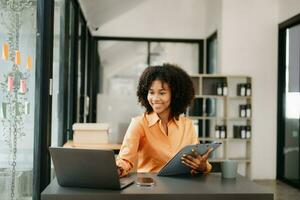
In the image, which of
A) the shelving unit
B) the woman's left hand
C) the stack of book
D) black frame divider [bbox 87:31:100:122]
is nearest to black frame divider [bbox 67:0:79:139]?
the stack of book

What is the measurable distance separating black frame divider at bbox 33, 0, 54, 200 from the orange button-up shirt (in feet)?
3.41

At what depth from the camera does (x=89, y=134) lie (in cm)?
393

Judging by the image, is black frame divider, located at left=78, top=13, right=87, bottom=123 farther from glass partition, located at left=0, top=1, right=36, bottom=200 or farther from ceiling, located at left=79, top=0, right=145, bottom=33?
glass partition, located at left=0, top=1, right=36, bottom=200

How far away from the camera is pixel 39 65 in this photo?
3000mm

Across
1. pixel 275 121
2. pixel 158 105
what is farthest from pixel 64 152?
pixel 275 121

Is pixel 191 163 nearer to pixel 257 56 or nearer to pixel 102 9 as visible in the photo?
pixel 257 56

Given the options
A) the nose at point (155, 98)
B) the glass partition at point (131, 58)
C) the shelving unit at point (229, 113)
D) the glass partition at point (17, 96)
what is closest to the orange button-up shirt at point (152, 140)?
the nose at point (155, 98)

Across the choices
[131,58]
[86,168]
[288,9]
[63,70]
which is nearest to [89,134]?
[63,70]

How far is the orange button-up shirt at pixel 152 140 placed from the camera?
2.15 metres

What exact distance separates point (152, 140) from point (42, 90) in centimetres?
115

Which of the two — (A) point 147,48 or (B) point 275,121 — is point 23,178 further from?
(A) point 147,48

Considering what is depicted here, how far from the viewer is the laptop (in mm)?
1526

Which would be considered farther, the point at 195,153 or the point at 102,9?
the point at 102,9

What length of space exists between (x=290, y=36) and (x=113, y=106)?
9.95ft
